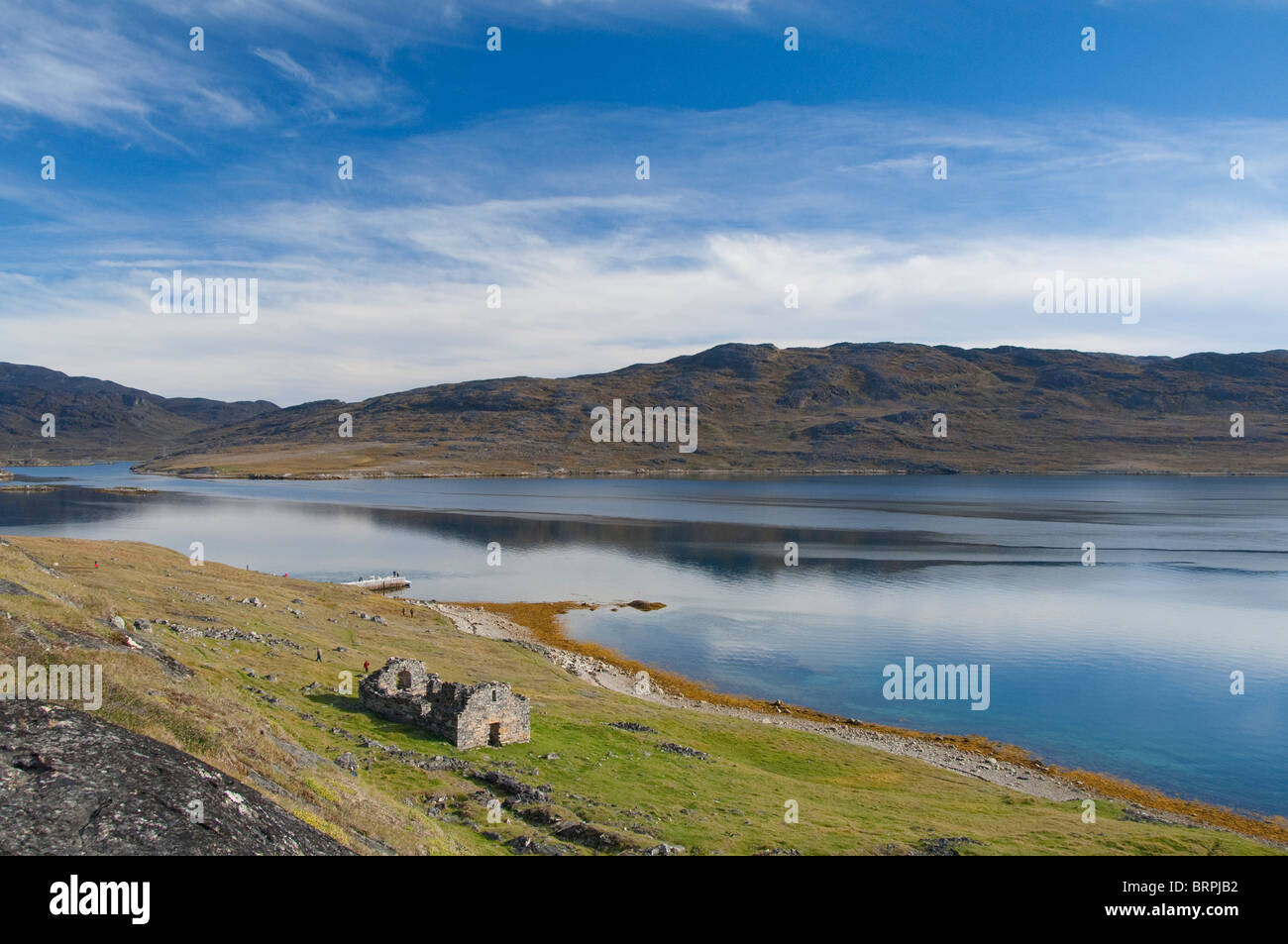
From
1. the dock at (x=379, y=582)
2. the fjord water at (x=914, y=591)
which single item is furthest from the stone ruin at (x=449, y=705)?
the dock at (x=379, y=582)

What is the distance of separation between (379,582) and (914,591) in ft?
188

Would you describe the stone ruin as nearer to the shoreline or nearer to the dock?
the shoreline

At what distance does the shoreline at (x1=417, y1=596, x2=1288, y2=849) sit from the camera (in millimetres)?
33500

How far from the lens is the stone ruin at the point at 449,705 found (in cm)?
2798

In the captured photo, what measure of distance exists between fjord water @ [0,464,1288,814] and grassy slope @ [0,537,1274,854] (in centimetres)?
1252

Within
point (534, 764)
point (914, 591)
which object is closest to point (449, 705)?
point (534, 764)

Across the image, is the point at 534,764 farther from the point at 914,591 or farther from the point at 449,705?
the point at 914,591

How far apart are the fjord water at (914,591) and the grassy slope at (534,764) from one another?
12518 millimetres

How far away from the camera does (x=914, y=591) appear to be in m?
82.6

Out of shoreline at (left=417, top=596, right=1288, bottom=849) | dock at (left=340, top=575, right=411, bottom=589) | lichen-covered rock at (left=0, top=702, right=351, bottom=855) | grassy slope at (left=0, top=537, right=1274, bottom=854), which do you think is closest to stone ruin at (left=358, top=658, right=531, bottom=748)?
grassy slope at (left=0, top=537, right=1274, bottom=854)

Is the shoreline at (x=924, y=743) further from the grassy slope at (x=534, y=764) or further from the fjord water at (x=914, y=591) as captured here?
the grassy slope at (x=534, y=764)
